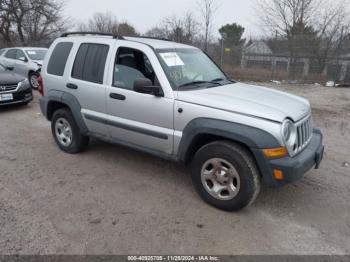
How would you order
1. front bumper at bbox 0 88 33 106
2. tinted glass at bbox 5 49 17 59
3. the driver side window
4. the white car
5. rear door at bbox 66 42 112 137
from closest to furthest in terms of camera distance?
the driver side window < rear door at bbox 66 42 112 137 < front bumper at bbox 0 88 33 106 < the white car < tinted glass at bbox 5 49 17 59

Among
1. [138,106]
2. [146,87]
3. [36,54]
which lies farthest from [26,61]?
[146,87]

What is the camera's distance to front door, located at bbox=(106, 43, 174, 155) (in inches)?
146

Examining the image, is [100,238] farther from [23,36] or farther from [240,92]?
[23,36]

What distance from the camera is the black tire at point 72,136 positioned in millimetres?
4891

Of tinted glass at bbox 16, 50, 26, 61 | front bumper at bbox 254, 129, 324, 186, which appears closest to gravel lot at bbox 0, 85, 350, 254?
front bumper at bbox 254, 129, 324, 186

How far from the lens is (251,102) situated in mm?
3383

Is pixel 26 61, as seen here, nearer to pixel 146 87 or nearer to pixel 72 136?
pixel 72 136

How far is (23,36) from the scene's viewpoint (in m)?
27.2

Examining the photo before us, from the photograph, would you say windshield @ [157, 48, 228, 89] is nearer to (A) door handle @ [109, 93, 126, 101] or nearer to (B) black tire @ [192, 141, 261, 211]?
(A) door handle @ [109, 93, 126, 101]

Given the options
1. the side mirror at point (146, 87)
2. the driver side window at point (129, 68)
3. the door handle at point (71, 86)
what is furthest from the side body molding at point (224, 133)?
the door handle at point (71, 86)

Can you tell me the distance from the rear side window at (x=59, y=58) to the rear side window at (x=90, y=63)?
0.28m

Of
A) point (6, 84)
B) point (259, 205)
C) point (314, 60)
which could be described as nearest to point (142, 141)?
point (259, 205)

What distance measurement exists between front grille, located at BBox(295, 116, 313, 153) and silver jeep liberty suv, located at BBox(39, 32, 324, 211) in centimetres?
1

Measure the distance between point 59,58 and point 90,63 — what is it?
0.78 meters
